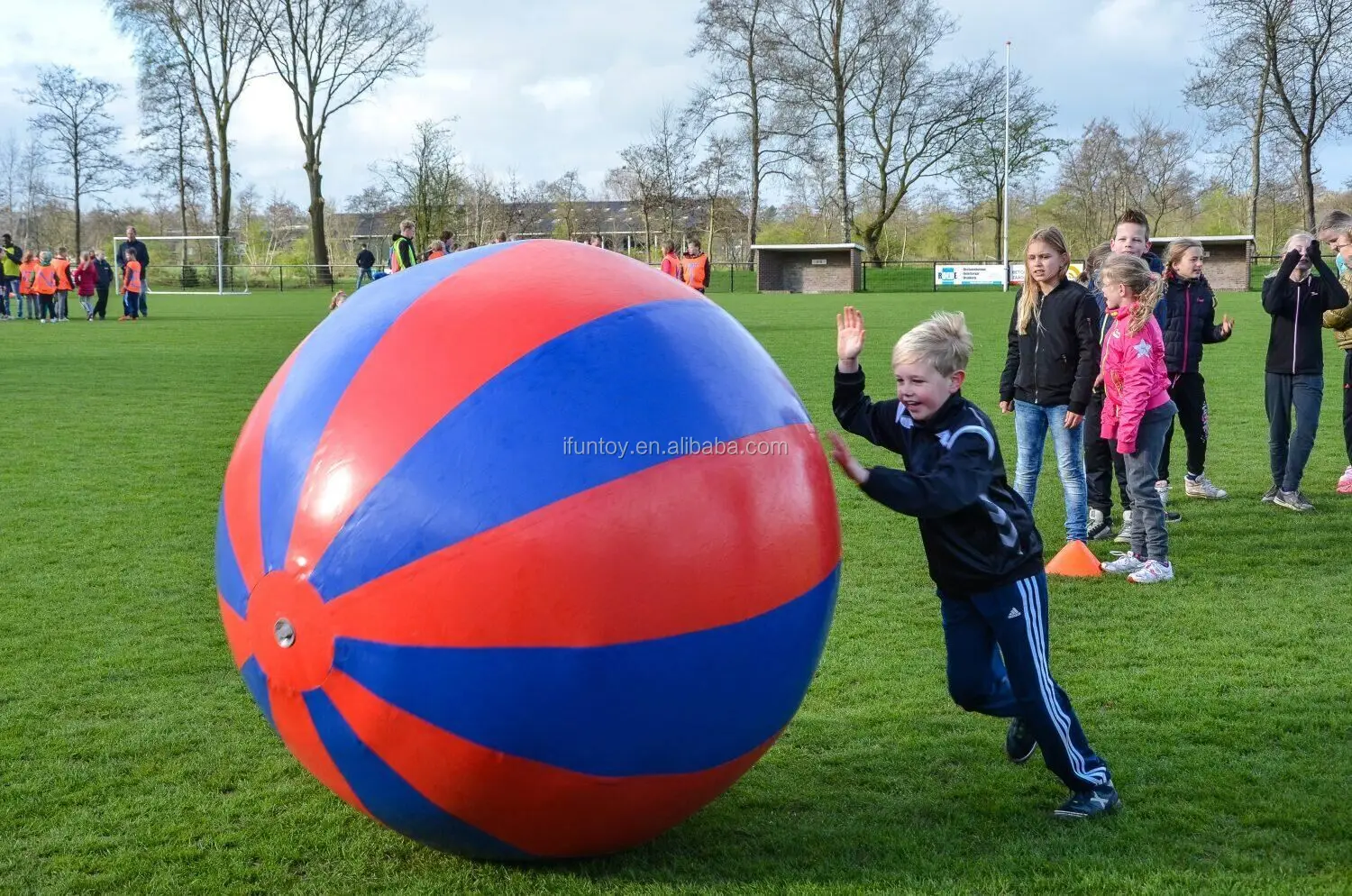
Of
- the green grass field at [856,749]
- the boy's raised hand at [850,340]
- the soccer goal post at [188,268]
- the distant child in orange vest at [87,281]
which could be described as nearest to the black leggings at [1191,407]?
the green grass field at [856,749]

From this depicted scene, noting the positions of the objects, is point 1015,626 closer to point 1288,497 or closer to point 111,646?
point 111,646

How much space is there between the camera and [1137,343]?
746 cm

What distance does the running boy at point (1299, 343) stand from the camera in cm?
927

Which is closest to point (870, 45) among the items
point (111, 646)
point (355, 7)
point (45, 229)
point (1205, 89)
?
point (1205, 89)

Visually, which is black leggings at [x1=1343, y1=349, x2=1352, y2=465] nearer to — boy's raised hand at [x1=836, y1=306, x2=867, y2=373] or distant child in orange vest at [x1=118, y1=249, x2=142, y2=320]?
boy's raised hand at [x1=836, y1=306, x2=867, y2=373]

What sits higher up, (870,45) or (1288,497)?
(870,45)

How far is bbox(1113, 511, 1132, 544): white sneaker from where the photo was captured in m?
7.96

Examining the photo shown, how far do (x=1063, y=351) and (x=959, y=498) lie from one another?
13.5 feet

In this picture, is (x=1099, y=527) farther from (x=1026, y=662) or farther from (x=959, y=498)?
(x=959, y=498)

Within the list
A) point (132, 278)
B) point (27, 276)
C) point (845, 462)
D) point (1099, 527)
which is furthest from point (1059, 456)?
point (27, 276)

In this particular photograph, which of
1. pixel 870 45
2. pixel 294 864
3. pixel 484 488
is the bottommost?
pixel 294 864

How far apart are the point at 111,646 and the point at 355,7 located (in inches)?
2217

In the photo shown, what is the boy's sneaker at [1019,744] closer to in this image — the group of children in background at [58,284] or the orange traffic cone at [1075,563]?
the orange traffic cone at [1075,563]

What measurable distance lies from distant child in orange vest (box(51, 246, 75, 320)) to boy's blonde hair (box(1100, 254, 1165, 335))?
29.3 meters
